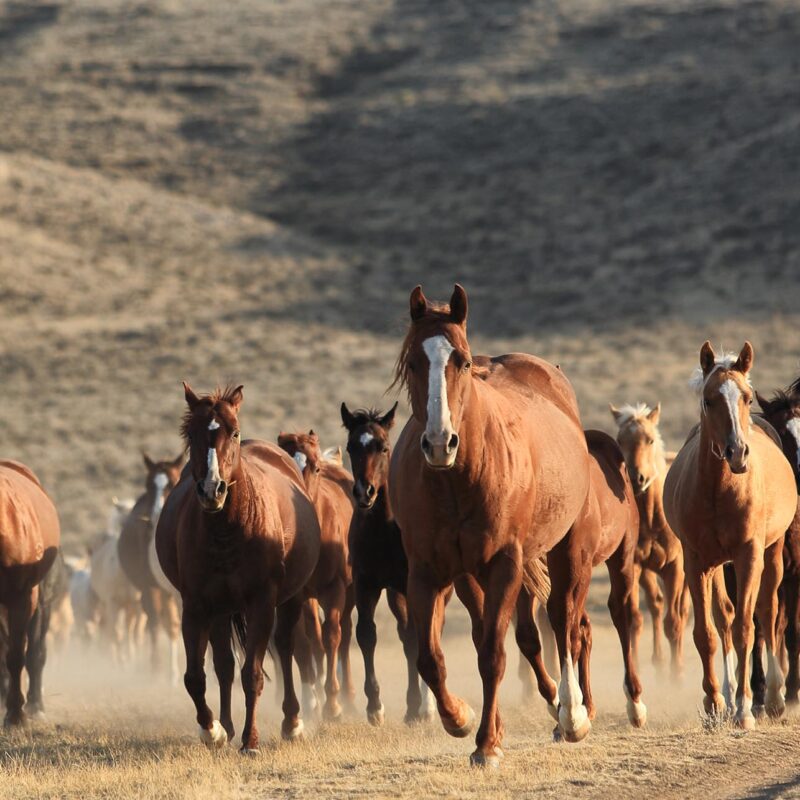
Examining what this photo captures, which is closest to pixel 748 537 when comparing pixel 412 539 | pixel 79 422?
pixel 412 539

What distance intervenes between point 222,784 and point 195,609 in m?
2.42

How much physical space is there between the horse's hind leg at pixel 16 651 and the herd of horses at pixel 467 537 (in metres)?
0.02

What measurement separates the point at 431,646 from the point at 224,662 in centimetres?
395

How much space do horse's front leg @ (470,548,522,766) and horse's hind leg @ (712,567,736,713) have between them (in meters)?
2.87

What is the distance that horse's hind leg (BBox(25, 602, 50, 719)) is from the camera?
50.9 feet

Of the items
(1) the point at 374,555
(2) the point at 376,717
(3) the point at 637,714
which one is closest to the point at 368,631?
(1) the point at 374,555

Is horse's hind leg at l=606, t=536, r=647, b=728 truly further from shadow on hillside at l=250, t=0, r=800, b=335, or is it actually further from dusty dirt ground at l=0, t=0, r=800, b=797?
A: shadow on hillside at l=250, t=0, r=800, b=335

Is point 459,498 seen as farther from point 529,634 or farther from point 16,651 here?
point 16,651

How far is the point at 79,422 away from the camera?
4025cm

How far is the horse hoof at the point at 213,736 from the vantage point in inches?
440

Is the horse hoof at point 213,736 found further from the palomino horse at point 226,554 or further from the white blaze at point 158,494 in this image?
the white blaze at point 158,494

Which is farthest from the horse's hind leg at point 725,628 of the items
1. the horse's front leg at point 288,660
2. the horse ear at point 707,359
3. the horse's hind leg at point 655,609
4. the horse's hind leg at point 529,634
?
the horse's front leg at point 288,660

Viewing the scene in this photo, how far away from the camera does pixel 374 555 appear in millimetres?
14273

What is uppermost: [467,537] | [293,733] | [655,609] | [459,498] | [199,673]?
[459,498]
